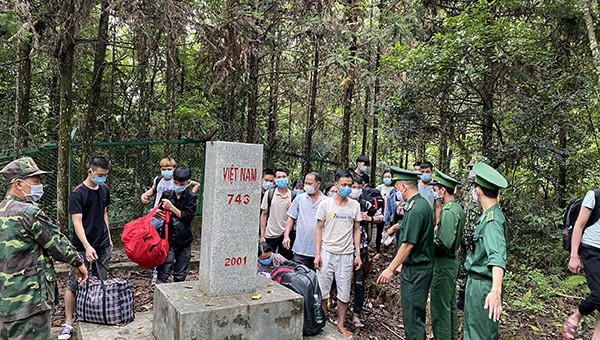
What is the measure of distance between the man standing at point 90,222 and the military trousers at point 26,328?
2.95 ft

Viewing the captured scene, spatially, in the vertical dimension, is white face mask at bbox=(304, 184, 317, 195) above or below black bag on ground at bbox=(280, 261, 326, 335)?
above

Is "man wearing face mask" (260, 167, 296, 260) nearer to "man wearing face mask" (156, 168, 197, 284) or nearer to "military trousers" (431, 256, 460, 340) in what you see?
"man wearing face mask" (156, 168, 197, 284)

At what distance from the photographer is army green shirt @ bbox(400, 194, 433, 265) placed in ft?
12.9

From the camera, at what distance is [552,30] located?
284 inches

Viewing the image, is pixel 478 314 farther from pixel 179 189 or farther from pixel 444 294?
pixel 179 189

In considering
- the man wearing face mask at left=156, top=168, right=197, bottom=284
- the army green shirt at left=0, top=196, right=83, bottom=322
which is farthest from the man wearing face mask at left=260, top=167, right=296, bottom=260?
the army green shirt at left=0, top=196, right=83, bottom=322

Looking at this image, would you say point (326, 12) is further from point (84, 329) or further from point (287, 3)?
point (84, 329)

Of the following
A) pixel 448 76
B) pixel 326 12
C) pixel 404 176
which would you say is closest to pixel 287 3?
pixel 326 12

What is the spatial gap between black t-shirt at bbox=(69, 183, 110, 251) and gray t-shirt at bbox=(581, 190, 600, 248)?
5.37 metres

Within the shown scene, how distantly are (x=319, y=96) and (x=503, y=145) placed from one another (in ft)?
23.6

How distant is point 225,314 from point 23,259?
5.57 ft

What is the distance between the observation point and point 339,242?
16.0 ft

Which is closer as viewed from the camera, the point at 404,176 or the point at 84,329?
the point at 84,329

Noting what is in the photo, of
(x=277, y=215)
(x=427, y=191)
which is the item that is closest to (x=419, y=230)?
(x=277, y=215)
